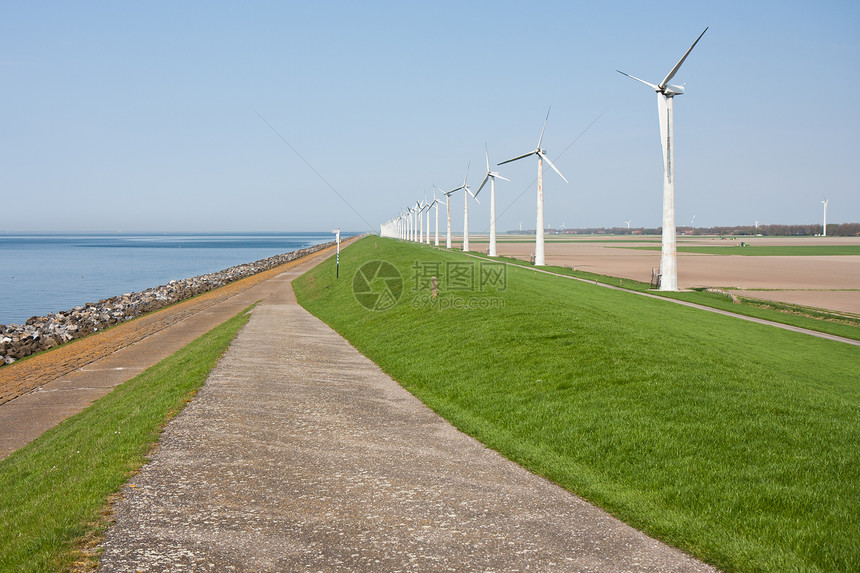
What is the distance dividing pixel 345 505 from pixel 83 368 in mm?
20729

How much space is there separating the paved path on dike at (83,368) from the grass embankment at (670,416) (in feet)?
29.1

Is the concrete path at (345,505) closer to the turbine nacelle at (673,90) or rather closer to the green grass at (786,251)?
the turbine nacelle at (673,90)

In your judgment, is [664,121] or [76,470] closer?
[76,470]

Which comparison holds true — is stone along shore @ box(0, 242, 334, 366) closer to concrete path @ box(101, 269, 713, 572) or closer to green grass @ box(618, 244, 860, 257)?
concrete path @ box(101, 269, 713, 572)

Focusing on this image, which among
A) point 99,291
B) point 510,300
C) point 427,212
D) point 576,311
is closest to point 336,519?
point 576,311

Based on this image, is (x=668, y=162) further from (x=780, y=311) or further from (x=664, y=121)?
(x=780, y=311)

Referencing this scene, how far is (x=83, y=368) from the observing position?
24.6 meters

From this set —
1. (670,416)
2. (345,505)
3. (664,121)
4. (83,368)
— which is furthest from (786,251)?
(345,505)

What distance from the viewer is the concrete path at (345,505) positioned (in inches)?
257

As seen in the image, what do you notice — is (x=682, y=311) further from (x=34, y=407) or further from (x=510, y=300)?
(x=34, y=407)

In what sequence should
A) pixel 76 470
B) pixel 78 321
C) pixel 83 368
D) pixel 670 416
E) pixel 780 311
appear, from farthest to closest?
1. pixel 78 321
2. pixel 780 311
3. pixel 83 368
4. pixel 670 416
5. pixel 76 470

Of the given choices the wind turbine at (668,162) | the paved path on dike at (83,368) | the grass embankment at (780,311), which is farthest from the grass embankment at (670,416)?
the wind turbine at (668,162)

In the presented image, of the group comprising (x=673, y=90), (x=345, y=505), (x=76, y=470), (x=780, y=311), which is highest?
(x=673, y=90)

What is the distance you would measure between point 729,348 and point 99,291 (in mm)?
64455
